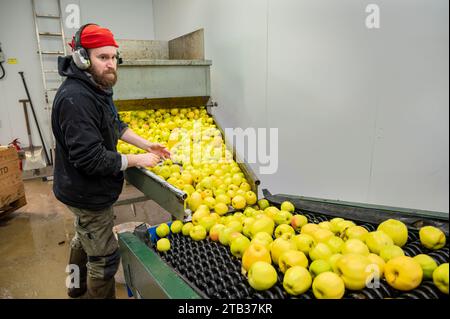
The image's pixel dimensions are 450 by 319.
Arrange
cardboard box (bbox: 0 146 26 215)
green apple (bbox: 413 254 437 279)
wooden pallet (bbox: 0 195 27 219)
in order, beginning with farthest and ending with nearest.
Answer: wooden pallet (bbox: 0 195 27 219) < cardboard box (bbox: 0 146 26 215) < green apple (bbox: 413 254 437 279)

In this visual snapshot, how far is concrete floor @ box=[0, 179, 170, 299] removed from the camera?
266cm

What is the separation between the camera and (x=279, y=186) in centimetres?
348

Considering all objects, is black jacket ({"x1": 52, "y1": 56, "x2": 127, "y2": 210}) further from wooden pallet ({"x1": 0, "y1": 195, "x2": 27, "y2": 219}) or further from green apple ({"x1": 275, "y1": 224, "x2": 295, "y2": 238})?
wooden pallet ({"x1": 0, "y1": 195, "x2": 27, "y2": 219})

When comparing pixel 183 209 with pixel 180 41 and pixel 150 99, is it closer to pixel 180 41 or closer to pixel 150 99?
pixel 150 99

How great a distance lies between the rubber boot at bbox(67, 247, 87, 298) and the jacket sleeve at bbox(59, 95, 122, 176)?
1.01 meters

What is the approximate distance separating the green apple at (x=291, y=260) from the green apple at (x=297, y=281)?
0.05 meters

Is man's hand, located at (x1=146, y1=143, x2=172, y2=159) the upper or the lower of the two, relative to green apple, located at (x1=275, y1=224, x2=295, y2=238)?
upper

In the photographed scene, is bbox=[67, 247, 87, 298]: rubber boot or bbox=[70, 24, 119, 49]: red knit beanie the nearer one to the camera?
bbox=[70, 24, 119, 49]: red knit beanie

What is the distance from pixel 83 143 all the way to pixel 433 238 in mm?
1802

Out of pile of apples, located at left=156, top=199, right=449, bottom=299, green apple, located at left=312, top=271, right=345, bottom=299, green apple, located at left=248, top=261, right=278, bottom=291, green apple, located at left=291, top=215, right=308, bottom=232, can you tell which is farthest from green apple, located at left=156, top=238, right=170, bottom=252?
green apple, located at left=312, top=271, right=345, bottom=299

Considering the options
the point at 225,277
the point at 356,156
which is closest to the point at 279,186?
the point at 356,156

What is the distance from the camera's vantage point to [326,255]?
3.69 feet

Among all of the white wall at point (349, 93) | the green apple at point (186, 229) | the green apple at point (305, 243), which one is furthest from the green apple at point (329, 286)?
the white wall at point (349, 93)
